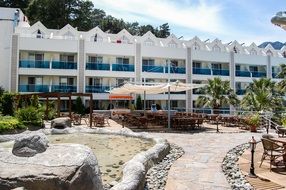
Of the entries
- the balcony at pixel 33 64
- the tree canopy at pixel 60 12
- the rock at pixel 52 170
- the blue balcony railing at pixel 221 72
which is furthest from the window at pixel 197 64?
the rock at pixel 52 170

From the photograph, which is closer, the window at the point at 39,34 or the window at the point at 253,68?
the window at the point at 39,34

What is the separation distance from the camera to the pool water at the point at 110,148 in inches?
355

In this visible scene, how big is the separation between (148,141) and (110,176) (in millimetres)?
5346

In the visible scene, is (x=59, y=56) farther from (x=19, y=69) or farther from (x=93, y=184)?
(x=93, y=184)

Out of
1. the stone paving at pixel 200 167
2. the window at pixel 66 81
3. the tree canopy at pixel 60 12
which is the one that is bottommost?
the stone paving at pixel 200 167

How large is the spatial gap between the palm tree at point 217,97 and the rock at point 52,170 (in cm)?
2335

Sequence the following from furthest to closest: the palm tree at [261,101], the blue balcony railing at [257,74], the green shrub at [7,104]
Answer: the blue balcony railing at [257,74] < the palm tree at [261,101] < the green shrub at [7,104]

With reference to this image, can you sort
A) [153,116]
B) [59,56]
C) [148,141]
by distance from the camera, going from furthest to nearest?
[59,56] < [153,116] < [148,141]

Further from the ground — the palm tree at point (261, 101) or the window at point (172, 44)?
the window at point (172, 44)

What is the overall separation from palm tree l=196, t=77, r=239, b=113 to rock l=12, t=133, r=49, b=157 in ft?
77.0

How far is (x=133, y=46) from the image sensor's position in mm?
35781

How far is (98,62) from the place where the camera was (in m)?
35.2

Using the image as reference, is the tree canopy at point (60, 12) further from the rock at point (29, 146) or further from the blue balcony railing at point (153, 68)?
the rock at point (29, 146)

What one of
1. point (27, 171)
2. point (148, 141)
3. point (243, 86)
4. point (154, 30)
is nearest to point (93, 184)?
point (27, 171)
